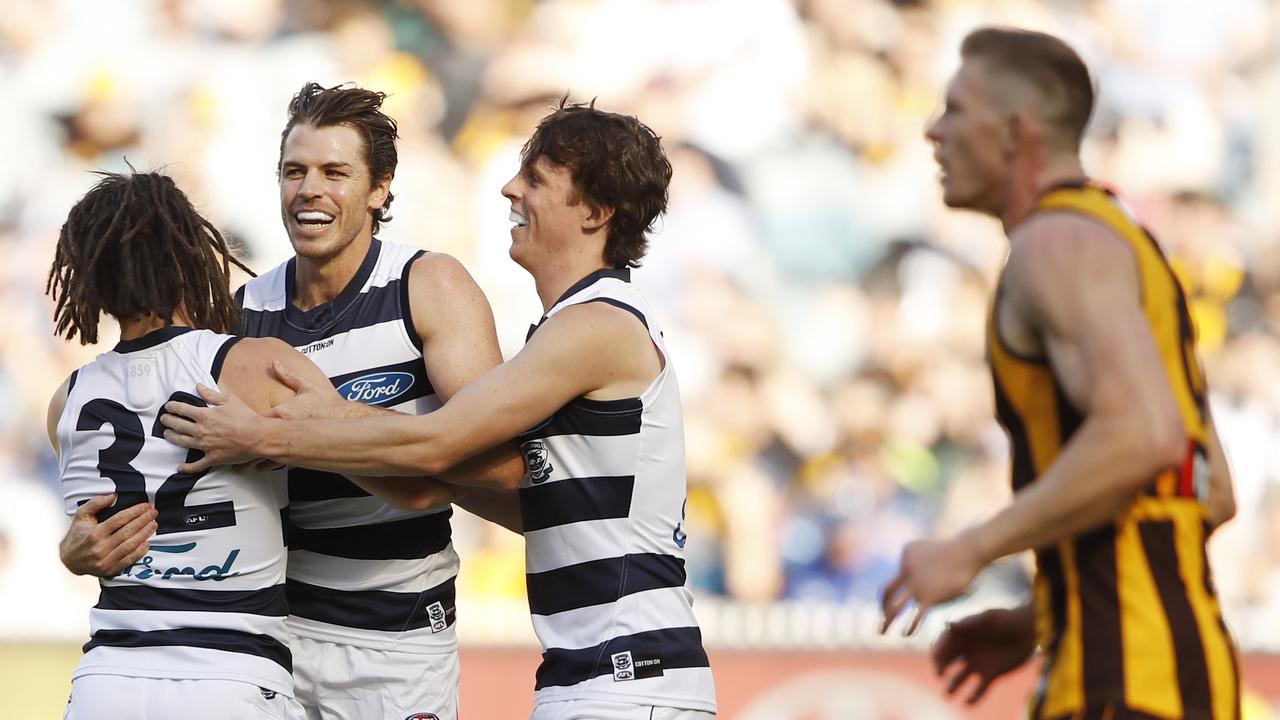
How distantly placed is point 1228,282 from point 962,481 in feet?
6.74

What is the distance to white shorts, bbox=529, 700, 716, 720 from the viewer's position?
3424 mm

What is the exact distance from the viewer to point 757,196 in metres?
9.02

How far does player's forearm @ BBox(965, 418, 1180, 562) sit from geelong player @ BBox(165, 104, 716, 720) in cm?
125

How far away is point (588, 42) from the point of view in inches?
366

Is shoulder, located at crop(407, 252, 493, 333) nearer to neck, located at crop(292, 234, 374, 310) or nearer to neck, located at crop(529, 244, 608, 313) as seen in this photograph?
neck, located at crop(292, 234, 374, 310)

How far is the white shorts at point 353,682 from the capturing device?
168 inches

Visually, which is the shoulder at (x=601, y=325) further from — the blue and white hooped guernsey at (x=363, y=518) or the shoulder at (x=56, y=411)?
the shoulder at (x=56, y=411)

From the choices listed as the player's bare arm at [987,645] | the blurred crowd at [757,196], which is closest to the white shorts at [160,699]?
the player's bare arm at [987,645]

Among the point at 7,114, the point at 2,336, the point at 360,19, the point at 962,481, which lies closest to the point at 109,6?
the point at 7,114

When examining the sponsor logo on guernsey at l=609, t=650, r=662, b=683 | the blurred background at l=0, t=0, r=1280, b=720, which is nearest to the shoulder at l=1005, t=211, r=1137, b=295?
the sponsor logo on guernsey at l=609, t=650, r=662, b=683

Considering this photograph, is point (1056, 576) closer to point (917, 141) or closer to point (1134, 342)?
point (1134, 342)

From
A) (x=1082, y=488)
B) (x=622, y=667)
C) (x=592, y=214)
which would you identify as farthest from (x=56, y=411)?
(x=1082, y=488)

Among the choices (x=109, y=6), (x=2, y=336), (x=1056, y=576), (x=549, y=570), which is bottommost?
(x=1056, y=576)

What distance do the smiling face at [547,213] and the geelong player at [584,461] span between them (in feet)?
0.56
